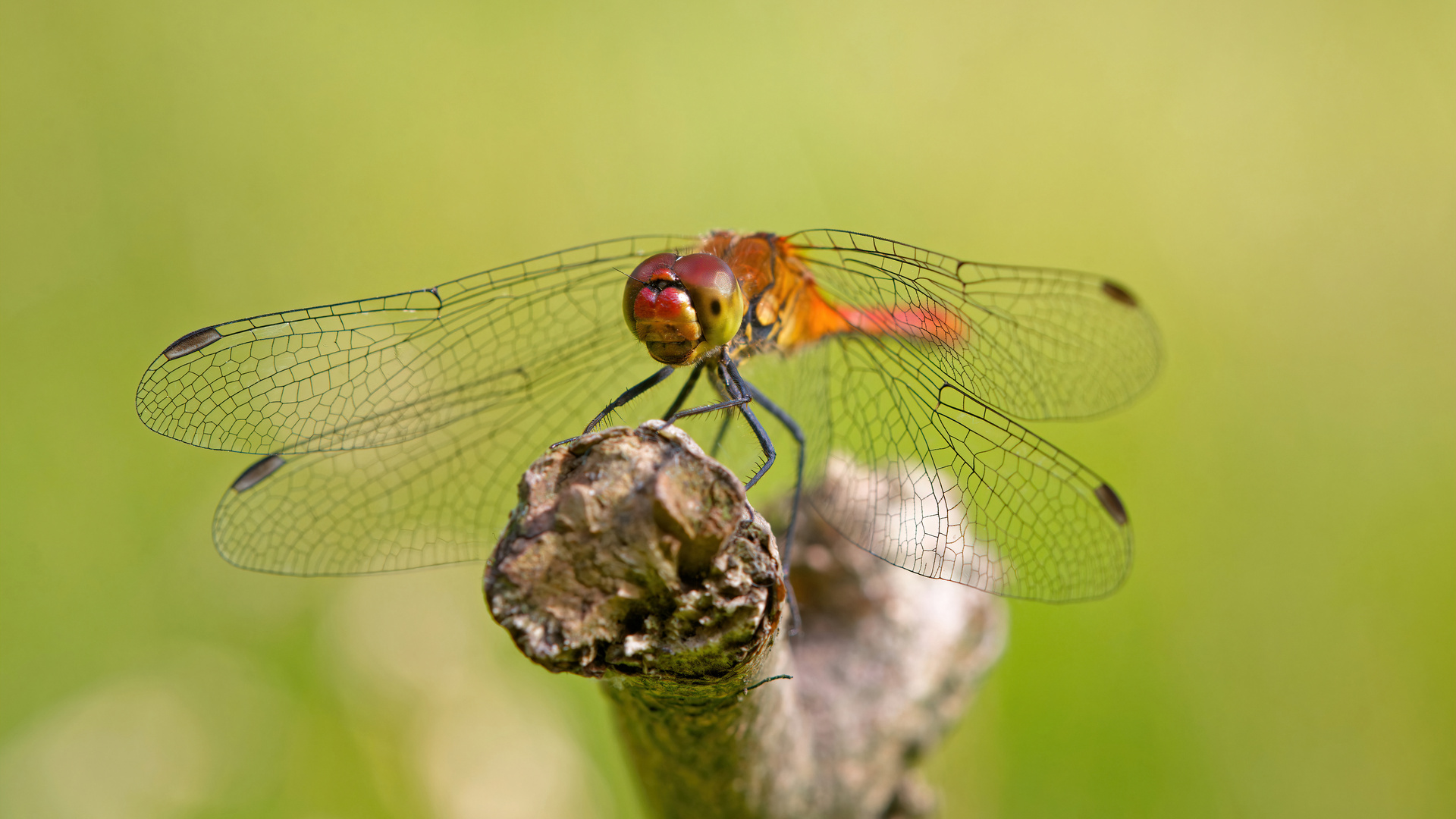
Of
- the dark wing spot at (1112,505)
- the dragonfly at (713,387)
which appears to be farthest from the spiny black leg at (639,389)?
the dark wing spot at (1112,505)

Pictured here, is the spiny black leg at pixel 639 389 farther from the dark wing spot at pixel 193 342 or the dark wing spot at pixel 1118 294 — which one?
the dark wing spot at pixel 1118 294

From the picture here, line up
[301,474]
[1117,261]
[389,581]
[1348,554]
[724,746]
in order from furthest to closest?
[1117,261]
[1348,554]
[389,581]
[301,474]
[724,746]

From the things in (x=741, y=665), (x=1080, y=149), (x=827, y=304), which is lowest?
(x=741, y=665)

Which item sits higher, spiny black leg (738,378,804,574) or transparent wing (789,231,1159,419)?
transparent wing (789,231,1159,419)

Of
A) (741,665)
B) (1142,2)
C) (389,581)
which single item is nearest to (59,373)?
(389,581)

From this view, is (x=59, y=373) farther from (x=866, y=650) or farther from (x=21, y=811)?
(x=866, y=650)

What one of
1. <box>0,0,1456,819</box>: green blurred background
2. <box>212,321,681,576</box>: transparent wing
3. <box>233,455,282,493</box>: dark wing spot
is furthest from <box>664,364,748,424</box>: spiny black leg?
<box>0,0,1456,819</box>: green blurred background

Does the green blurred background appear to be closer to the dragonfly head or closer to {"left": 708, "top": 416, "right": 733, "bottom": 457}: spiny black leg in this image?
{"left": 708, "top": 416, "right": 733, "bottom": 457}: spiny black leg
